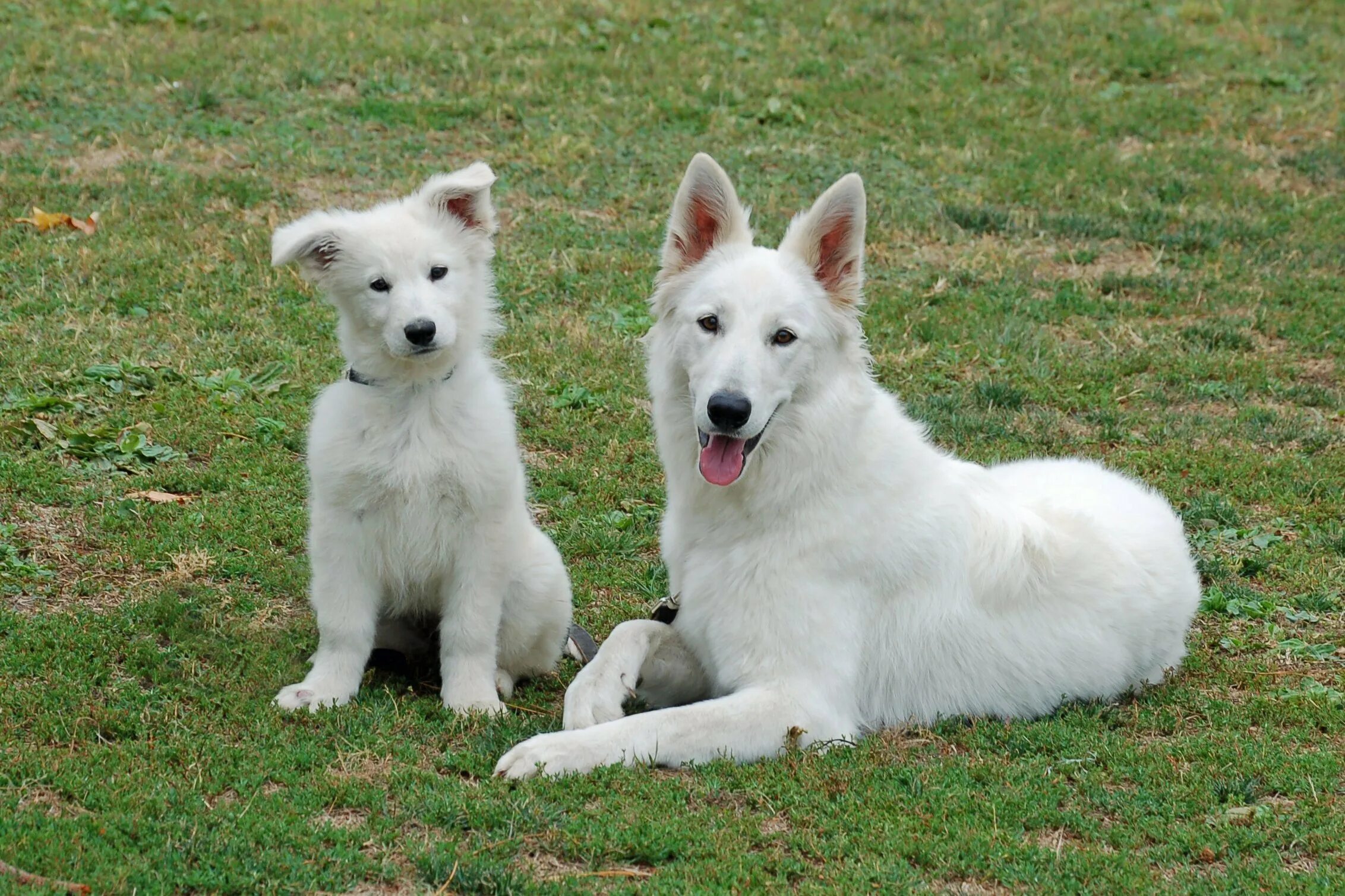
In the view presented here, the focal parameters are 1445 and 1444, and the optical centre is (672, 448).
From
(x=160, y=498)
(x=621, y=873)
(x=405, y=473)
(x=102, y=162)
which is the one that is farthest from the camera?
(x=102, y=162)

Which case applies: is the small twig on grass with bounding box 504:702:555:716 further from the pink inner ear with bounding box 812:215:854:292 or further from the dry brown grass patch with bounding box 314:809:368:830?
the pink inner ear with bounding box 812:215:854:292

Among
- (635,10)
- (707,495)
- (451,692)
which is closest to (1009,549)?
(707,495)

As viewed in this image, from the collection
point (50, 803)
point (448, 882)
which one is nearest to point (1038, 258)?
point (448, 882)

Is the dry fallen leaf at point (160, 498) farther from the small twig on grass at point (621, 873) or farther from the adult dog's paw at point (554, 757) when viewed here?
the small twig on grass at point (621, 873)

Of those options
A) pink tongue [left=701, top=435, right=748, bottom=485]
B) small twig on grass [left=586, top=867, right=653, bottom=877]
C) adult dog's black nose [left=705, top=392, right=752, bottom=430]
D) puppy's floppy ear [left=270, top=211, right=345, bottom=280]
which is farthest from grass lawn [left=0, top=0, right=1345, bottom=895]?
puppy's floppy ear [left=270, top=211, right=345, bottom=280]

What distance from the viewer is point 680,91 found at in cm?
1355

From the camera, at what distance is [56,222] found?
10.3 m

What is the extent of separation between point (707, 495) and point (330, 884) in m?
2.00

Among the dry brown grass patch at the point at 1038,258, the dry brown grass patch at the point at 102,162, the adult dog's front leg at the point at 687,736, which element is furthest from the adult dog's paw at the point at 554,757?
the dry brown grass patch at the point at 102,162

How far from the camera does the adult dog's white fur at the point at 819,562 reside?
16.3 feet

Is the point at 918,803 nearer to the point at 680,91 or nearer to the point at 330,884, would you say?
the point at 330,884

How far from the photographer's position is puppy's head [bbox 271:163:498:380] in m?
5.11

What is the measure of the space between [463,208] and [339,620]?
1.60m

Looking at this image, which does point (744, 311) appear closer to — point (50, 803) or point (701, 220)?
A: point (701, 220)
